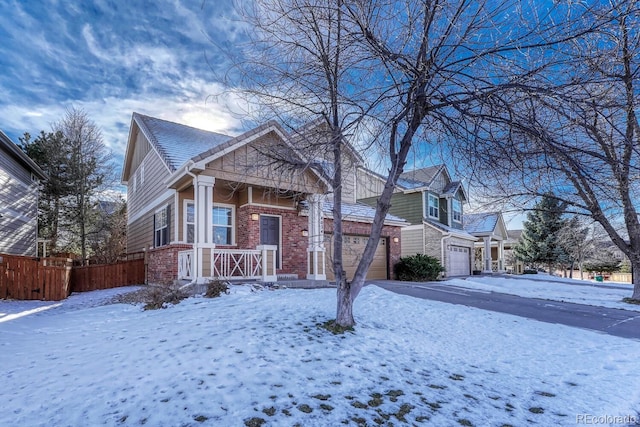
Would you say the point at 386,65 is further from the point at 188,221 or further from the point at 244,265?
the point at 188,221

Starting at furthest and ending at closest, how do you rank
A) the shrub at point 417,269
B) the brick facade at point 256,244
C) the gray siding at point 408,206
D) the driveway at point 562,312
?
the gray siding at point 408,206 → the shrub at point 417,269 → the brick facade at point 256,244 → the driveway at point 562,312

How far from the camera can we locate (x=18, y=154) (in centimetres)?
1389

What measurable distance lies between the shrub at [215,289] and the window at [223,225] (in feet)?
10.9

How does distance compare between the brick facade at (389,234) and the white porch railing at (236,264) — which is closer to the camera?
the white porch railing at (236,264)

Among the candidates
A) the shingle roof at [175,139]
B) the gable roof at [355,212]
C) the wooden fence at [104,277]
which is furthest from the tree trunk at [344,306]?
the wooden fence at [104,277]

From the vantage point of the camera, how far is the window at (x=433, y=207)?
62.4 ft

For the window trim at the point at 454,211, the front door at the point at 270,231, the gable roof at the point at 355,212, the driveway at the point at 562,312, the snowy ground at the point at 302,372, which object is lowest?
the driveway at the point at 562,312

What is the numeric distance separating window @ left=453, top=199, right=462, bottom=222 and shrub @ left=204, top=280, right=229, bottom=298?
16684mm

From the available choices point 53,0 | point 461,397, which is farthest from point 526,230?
point 53,0

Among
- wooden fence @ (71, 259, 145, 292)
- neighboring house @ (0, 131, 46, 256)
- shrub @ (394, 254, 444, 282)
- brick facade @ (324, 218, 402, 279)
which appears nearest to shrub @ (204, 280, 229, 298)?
brick facade @ (324, 218, 402, 279)

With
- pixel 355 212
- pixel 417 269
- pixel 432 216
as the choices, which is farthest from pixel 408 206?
pixel 355 212

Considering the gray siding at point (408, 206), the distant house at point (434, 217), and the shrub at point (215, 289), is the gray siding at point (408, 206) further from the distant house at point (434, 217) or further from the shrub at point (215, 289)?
the shrub at point (215, 289)

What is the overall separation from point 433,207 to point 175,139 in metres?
13.5

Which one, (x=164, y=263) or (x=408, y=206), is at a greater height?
(x=408, y=206)
